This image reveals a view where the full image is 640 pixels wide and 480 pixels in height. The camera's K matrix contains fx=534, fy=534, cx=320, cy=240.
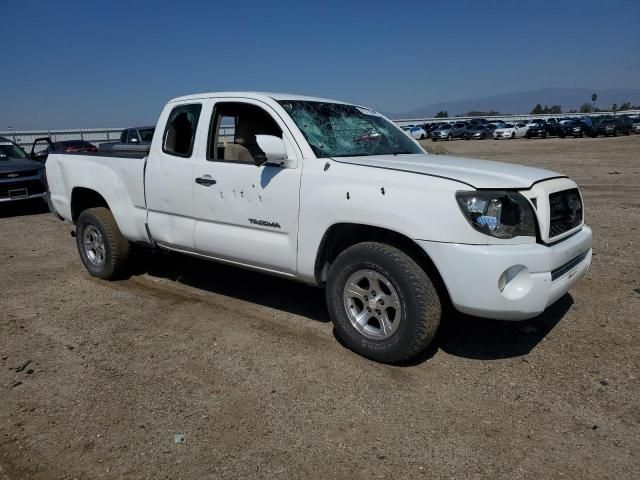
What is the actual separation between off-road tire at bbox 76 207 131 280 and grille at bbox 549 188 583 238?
4257 mm

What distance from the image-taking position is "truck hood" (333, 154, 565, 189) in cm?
340

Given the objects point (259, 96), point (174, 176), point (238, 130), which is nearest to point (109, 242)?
point (174, 176)

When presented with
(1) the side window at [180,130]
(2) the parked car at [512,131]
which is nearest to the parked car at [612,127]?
(2) the parked car at [512,131]

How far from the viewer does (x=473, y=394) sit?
3.37m

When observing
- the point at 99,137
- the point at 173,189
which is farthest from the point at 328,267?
the point at 99,137

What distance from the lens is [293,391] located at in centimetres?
346

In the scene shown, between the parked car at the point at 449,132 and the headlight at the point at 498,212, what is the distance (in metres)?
46.6

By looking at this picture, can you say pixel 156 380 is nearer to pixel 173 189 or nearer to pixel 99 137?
pixel 173 189

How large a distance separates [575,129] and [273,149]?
42.0 metres

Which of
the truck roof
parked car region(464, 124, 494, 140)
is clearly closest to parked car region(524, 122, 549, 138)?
parked car region(464, 124, 494, 140)

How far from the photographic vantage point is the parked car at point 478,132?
46312 millimetres

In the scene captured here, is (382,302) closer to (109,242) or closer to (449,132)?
(109,242)

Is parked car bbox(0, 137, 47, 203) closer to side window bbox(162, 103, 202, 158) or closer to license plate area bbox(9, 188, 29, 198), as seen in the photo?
license plate area bbox(9, 188, 29, 198)

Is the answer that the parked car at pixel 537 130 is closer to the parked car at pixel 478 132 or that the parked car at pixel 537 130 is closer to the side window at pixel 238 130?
the parked car at pixel 478 132
